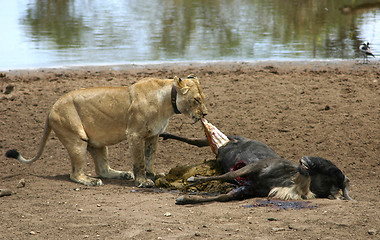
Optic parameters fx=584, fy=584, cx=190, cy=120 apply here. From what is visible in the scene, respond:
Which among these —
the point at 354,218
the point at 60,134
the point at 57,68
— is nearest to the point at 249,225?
the point at 354,218

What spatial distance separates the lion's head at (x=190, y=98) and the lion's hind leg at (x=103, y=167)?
1.27 m

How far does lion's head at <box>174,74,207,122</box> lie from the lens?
22.8ft

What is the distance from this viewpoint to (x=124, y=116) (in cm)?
727

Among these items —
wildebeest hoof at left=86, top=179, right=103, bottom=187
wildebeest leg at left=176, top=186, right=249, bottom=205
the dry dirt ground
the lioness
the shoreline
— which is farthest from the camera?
the shoreline

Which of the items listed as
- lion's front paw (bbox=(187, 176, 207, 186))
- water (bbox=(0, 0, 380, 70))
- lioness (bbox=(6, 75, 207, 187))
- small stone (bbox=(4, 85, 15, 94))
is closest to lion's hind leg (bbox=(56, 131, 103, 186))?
lioness (bbox=(6, 75, 207, 187))

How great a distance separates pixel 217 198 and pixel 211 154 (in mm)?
2216

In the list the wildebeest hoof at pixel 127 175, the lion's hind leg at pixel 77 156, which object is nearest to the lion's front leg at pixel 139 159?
the wildebeest hoof at pixel 127 175

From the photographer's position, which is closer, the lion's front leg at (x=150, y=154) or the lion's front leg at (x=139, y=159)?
the lion's front leg at (x=139, y=159)

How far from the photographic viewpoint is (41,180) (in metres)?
7.26

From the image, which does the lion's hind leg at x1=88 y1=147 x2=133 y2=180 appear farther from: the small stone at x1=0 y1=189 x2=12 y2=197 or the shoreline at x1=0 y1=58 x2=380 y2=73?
the shoreline at x1=0 y1=58 x2=380 y2=73

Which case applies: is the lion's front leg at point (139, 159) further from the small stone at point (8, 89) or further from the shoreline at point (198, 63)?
A: the shoreline at point (198, 63)

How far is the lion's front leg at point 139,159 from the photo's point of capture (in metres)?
7.14

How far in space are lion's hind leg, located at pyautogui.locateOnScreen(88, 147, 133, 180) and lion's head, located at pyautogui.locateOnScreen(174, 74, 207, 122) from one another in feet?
4.17

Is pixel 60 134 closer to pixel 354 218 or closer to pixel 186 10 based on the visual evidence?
pixel 354 218
